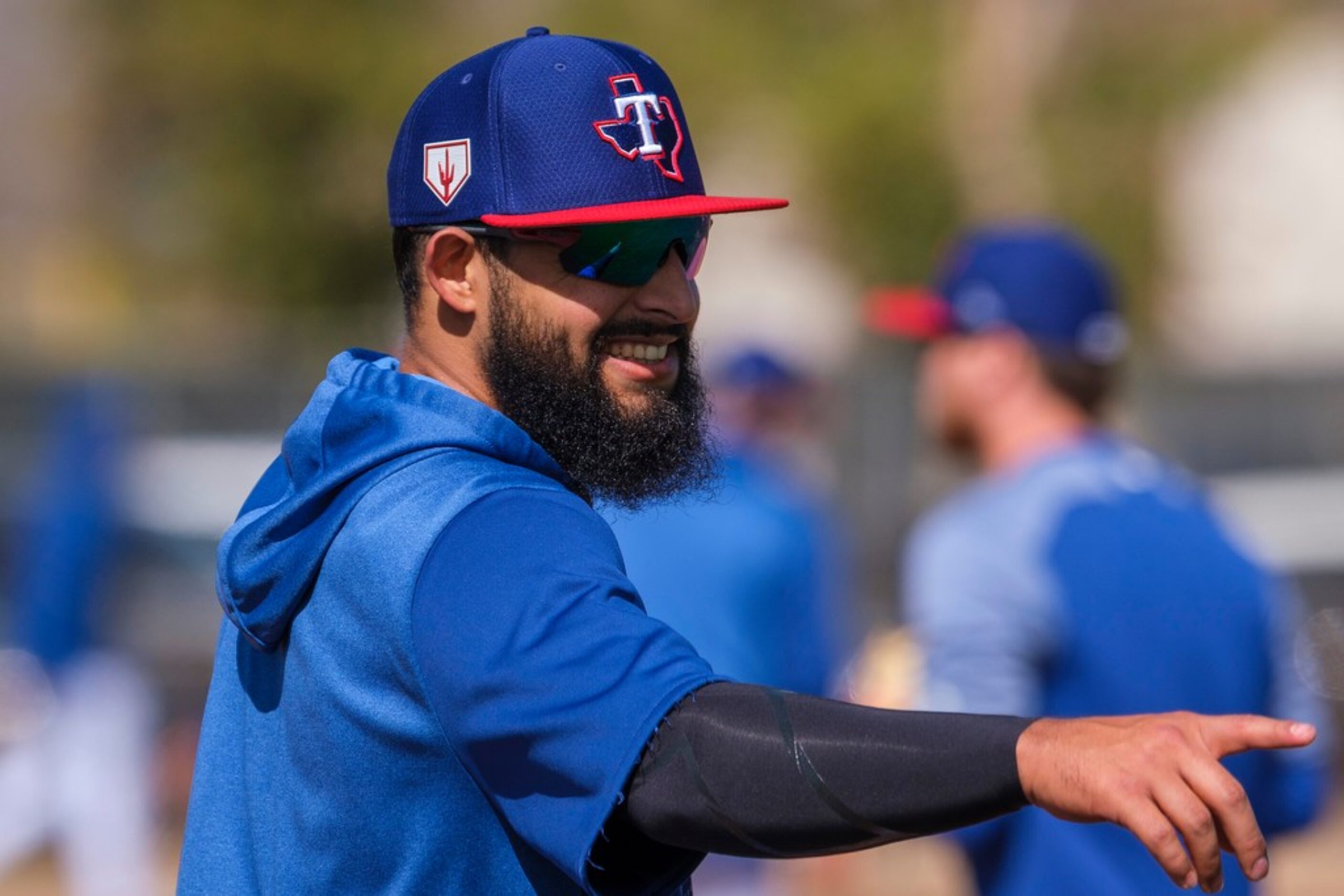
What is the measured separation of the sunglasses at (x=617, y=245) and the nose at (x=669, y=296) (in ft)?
0.04

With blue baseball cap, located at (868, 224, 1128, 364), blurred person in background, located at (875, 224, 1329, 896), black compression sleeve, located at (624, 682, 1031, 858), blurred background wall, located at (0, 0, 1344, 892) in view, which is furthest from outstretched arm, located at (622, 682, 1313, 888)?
blurred background wall, located at (0, 0, 1344, 892)

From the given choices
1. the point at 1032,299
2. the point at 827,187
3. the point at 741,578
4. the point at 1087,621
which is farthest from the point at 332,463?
the point at 827,187

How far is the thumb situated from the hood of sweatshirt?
0.82 metres

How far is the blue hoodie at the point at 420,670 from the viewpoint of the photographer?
69.6 inches

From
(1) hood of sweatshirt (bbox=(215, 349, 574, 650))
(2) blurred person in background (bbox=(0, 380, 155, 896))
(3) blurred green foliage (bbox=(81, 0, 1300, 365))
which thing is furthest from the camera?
(3) blurred green foliage (bbox=(81, 0, 1300, 365))

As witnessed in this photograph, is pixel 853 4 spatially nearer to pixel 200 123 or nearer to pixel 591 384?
pixel 200 123

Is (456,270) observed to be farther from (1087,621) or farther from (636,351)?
(1087,621)

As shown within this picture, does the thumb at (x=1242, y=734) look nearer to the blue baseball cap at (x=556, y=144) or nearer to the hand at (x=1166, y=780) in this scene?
the hand at (x=1166, y=780)

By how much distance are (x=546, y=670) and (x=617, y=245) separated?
0.58 m

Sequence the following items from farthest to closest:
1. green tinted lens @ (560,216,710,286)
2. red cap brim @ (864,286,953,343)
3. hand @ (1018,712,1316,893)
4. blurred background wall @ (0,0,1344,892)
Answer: blurred background wall @ (0,0,1344,892) → red cap brim @ (864,286,953,343) → green tinted lens @ (560,216,710,286) → hand @ (1018,712,1316,893)

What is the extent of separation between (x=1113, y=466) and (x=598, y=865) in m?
2.38

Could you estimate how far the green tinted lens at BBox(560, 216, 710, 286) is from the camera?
6.97 ft

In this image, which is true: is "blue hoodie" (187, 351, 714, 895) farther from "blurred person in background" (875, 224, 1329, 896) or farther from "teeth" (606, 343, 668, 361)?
"blurred person in background" (875, 224, 1329, 896)

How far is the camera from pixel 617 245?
213 centimetres
